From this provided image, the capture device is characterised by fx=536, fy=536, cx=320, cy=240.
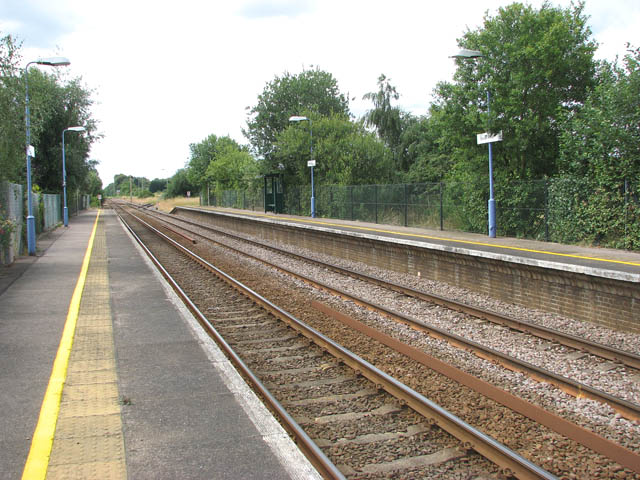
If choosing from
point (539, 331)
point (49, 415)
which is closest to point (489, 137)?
point (539, 331)

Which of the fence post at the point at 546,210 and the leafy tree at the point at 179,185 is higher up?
the leafy tree at the point at 179,185

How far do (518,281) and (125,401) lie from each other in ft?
27.2

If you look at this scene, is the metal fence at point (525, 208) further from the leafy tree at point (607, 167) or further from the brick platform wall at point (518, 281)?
the brick platform wall at point (518, 281)

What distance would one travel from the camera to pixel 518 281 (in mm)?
10953

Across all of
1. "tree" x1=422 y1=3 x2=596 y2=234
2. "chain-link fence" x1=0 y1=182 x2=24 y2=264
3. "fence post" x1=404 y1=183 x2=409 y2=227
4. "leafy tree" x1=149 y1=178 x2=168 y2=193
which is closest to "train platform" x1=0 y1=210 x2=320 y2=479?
"chain-link fence" x1=0 y1=182 x2=24 y2=264

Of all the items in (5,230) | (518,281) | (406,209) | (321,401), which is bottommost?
(321,401)

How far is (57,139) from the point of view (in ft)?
142

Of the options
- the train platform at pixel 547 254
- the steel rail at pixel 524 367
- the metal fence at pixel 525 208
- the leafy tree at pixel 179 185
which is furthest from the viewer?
the leafy tree at pixel 179 185

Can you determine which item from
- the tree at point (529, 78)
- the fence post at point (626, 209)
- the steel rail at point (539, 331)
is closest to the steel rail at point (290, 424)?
the steel rail at point (539, 331)

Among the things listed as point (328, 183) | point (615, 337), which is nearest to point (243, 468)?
point (615, 337)

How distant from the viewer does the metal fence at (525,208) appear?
1352 centimetres

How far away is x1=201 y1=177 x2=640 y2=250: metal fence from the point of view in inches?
532

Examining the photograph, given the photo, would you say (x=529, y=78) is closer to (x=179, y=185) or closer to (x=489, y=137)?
(x=489, y=137)

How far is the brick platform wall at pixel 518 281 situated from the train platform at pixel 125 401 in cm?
654
